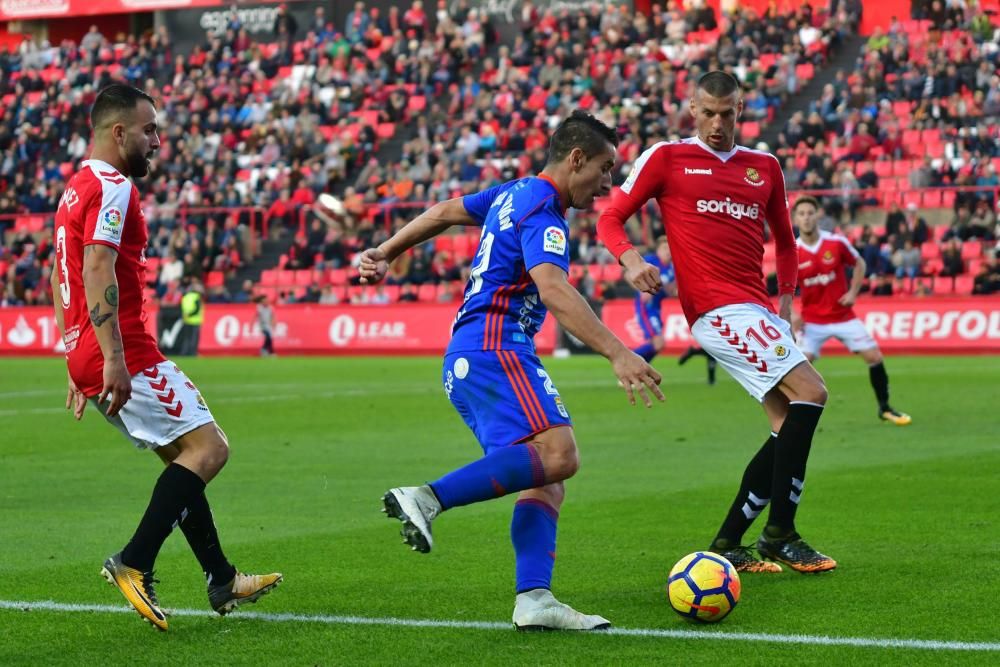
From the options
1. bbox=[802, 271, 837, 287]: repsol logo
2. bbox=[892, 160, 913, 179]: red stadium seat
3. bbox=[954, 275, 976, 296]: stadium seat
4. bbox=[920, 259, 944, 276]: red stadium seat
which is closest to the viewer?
bbox=[802, 271, 837, 287]: repsol logo

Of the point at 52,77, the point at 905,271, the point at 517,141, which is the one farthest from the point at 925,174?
the point at 52,77

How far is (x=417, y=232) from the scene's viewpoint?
6695 millimetres

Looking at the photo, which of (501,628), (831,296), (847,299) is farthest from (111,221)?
(831,296)

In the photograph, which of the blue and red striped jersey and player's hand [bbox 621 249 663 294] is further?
player's hand [bbox 621 249 663 294]

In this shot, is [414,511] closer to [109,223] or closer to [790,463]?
[109,223]

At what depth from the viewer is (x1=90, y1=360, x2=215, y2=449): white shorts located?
6211 mm

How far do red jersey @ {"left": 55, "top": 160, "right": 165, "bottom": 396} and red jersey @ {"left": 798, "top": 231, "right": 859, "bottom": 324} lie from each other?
10.7m

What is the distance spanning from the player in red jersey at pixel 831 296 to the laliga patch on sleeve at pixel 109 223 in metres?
10.4

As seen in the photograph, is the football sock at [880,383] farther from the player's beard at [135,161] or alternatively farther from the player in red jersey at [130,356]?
the player's beard at [135,161]

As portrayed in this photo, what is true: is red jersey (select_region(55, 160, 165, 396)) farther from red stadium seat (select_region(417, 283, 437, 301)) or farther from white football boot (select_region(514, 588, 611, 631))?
red stadium seat (select_region(417, 283, 437, 301))

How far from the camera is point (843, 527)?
886 cm

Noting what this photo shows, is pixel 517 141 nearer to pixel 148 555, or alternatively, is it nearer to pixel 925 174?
pixel 925 174

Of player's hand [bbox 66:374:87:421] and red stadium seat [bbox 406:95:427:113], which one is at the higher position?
player's hand [bbox 66:374:87:421]

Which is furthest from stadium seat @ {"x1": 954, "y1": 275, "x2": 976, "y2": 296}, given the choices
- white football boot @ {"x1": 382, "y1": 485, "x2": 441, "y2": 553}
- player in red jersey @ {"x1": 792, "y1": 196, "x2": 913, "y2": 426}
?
white football boot @ {"x1": 382, "y1": 485, "x2": 441, "y2": 553}
